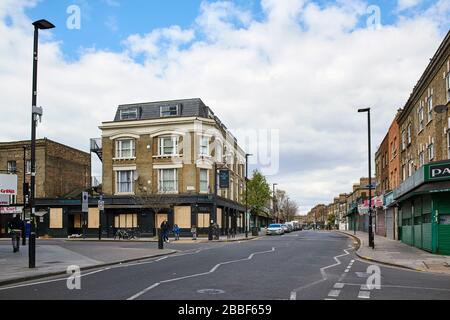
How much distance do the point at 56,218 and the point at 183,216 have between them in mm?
14254

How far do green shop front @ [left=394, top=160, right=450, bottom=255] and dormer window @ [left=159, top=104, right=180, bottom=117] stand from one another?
2897 cm

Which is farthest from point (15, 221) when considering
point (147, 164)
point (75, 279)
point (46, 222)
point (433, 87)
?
point (46, 222)

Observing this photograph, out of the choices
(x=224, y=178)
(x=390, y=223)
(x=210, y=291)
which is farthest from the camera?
(x=224, y=178)

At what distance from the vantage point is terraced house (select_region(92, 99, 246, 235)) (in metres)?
49.6

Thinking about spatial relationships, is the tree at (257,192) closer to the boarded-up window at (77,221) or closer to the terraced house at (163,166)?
the terraced house at (163,166)

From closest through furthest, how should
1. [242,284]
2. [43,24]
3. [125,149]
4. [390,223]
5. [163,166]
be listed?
[242,284] < [43,24] < [390,223] < [163,166] < [125,149]

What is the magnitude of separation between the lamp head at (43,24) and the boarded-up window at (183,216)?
111ft

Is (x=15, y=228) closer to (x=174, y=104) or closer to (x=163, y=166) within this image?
(x=163, y=166)

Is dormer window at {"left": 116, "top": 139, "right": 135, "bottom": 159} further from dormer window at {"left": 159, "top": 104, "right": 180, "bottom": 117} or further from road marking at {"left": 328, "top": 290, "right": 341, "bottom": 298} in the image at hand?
road marking at {"left": 328, "top": 290, "right": 341, "bottom": 298}

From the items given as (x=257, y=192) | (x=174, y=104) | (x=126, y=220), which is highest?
(x=174, y=104)

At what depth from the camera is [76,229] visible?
54.3 meters

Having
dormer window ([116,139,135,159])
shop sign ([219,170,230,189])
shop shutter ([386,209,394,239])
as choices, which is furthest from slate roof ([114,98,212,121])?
shop shutter ([386,209,394,239])

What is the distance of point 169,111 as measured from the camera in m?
53.7

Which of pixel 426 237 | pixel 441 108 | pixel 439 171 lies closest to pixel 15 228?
pixel 439 171
